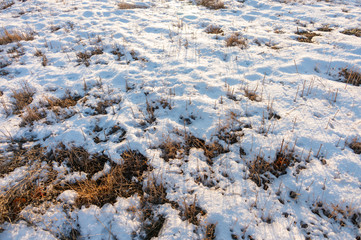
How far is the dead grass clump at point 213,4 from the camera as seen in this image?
8.52m

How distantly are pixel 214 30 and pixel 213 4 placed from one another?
2974 mm

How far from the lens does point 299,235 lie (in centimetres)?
227

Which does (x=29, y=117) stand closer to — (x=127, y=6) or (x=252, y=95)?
(x=252, y=95)

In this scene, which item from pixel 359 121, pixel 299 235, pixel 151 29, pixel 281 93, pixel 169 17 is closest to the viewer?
pixel 299 235

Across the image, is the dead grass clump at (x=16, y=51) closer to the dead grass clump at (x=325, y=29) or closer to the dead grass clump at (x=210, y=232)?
the dead grass clump at (x=210, y=232)

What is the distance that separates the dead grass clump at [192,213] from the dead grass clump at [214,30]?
5.89 meters

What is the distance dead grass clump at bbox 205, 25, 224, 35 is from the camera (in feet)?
21.7

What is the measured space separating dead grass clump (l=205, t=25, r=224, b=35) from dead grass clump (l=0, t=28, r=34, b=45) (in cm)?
603

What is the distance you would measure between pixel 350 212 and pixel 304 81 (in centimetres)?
278

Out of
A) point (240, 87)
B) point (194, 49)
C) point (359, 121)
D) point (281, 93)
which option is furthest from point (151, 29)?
point (359, 121)

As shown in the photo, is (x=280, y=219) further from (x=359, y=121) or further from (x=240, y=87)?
(x=240, y=87)

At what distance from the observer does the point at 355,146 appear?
3029mm

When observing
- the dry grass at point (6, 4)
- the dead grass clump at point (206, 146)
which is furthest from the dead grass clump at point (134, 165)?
the dry grass at point (6, 4)

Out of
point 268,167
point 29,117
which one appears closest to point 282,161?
point 268,167
